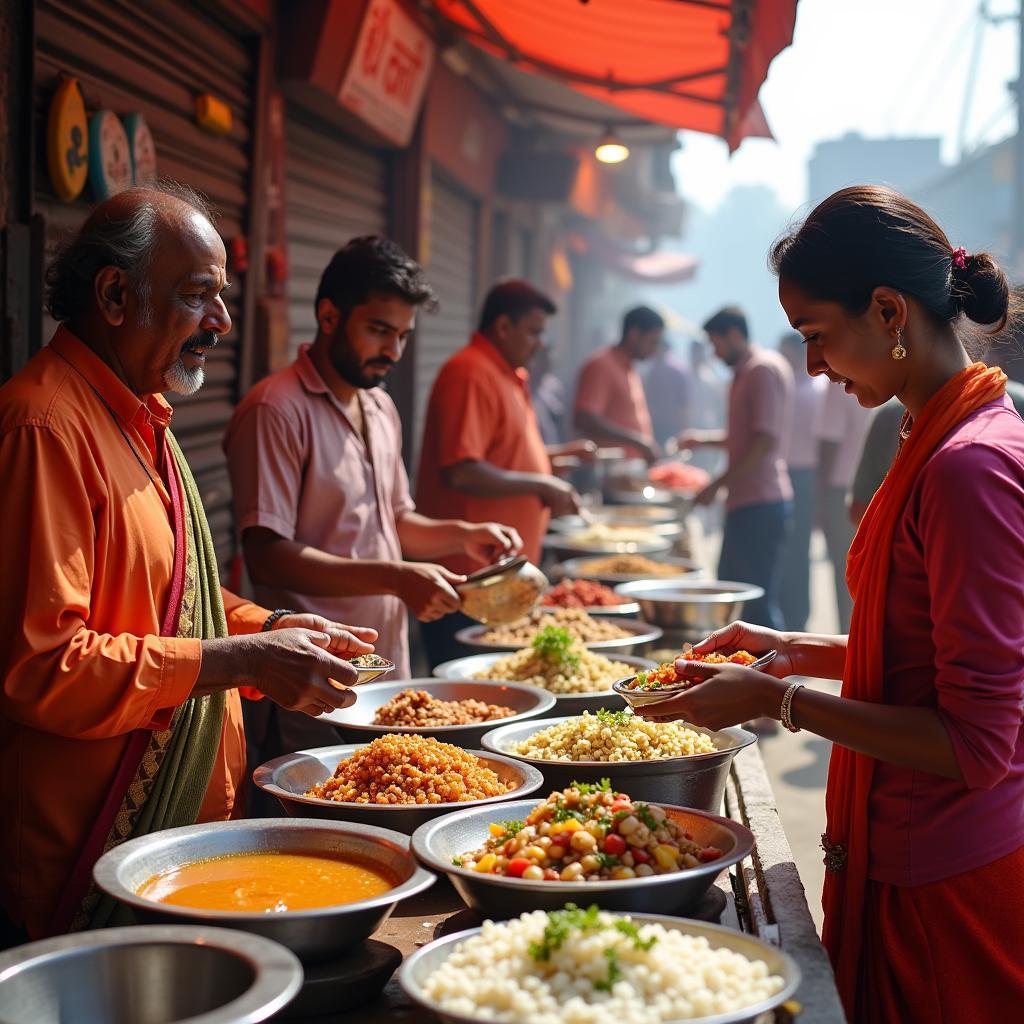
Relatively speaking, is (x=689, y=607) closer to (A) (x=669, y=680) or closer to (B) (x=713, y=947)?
(A) (x=669, y=680)

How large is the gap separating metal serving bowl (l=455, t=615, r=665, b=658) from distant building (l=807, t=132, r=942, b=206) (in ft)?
129

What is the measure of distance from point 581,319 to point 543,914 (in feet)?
67.5

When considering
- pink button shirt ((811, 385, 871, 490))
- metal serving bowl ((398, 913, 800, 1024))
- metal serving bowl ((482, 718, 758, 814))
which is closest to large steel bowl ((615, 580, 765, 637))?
metal serving bowl ((482, 718, 758, 814))

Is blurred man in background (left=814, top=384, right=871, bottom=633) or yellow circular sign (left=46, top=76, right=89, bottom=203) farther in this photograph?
blurred man in background (left=814, top=384, right=871, bottom=633)

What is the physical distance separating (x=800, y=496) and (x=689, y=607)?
5879 millimetres

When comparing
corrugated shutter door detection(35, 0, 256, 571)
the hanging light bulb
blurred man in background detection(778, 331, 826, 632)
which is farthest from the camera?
blurred man in background detection(778, 331, 826, 632)

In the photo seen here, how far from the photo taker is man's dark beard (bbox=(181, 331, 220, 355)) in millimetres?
2391

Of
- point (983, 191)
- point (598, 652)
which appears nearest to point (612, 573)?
point (598, 652)

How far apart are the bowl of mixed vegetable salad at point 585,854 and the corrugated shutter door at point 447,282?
5.74 meters

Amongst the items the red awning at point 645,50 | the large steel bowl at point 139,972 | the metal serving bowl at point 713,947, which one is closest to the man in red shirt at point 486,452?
the red awning at point 645,50

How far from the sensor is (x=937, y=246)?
7.14 feet

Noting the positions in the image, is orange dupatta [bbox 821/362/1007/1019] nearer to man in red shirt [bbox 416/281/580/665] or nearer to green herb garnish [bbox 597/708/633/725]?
green herb garnish [bbox 597/708/633/725]

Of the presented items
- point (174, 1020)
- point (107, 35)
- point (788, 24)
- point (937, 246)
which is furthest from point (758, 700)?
point (788, 24)

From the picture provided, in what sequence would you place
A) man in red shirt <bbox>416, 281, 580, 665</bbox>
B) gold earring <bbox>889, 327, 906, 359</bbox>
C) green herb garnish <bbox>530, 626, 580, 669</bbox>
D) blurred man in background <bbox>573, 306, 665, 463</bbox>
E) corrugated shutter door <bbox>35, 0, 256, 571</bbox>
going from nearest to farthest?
gold earring <bbox>889, 327, 906, 359</bbox> < corrugated shutter door <bbox>35, 0, 256, 571</bbox> < green herb garnish <bbox>530, 626, 580, 669</bbox> < man in red shirt <bbox>416, 281, 580, 665</bbox> < blurred man in background <bbox>573, 306, 665, 463</bbox>
